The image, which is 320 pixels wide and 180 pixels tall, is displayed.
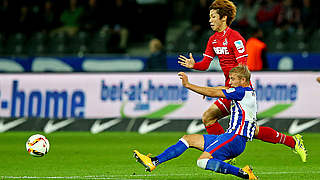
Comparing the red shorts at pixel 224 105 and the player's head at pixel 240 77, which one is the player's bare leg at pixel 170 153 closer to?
the player's head at pixel 240 77

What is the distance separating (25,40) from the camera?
72.9ft

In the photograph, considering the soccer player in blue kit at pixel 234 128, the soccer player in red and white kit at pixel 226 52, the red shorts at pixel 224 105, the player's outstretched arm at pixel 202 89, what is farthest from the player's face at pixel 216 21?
the player's outstretched arm at pixel 202 89

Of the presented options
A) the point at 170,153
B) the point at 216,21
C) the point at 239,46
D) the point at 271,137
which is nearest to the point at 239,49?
the point at 239,46

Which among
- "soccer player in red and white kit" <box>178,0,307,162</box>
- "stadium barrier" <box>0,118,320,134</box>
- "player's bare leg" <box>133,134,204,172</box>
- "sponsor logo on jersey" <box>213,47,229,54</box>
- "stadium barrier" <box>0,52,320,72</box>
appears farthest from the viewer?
"stadium barrier" <box>0,52,320,72</box>

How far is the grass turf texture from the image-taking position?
8.80m

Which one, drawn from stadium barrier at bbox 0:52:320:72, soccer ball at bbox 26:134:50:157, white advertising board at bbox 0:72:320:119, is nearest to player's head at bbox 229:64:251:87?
soccer ball at bbox 26:134:50:157

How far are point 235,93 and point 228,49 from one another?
1.94 metres

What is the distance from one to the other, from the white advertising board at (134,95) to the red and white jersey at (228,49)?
4.93 meters

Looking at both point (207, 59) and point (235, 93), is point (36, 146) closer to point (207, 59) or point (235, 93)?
point (207, 59)

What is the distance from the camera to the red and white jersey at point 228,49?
9484 mm

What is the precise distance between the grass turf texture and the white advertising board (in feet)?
1.76

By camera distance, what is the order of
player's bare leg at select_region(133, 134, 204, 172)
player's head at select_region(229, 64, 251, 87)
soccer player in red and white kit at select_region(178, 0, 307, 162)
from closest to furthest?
1. player's head at select_region(229, 64, 251, 87)
2. player's bare leg at select_region(133, 134, 204, 172)
3. soccer player in red and white kit at select_region(178, 0, 307, 162)

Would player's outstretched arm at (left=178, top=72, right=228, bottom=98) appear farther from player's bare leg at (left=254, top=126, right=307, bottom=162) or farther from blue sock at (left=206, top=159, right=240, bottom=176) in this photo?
player's bare leg at (left=254, top=126, right=307, bottom=162)

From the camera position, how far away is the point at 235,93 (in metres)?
7.79
